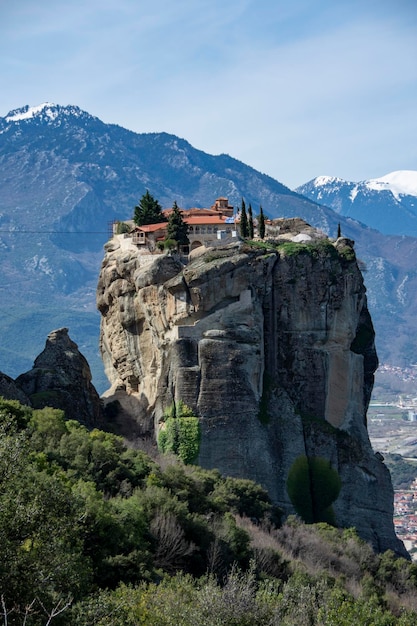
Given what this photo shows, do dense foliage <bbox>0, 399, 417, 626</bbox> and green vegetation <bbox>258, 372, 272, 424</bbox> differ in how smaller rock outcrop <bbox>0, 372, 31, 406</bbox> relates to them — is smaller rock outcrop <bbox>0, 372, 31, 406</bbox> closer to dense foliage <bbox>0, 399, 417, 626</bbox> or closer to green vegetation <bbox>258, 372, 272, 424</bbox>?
dense foliage <bbox>0, 399, 417, 626</bbox>

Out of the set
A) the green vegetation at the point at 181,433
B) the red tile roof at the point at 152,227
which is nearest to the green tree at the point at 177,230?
the red tile roof at the point at 152,227

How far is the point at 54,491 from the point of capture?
2966 centimetres

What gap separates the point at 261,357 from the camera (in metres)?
64.4

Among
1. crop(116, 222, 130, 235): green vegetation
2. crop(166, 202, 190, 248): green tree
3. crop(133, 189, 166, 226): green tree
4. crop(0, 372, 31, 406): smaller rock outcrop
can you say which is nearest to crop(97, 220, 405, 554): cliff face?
crop(166, 202, 190, 248): green tree

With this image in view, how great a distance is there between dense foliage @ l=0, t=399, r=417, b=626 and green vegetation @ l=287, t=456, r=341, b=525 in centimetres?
368

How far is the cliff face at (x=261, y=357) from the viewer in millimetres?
62438

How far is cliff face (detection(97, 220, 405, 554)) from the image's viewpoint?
62438 mm

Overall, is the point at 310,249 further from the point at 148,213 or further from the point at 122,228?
the point at 122,228

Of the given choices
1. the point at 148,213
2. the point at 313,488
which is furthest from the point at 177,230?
the point at 313,488

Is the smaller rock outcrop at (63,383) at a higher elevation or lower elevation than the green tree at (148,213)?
lower

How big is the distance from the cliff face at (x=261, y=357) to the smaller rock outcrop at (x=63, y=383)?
2.73 metres

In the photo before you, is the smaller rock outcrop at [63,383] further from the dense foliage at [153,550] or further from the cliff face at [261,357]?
the dense foliage at [153,550]

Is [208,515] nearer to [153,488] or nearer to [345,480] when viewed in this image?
[153,488]

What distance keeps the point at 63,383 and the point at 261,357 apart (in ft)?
32.1
